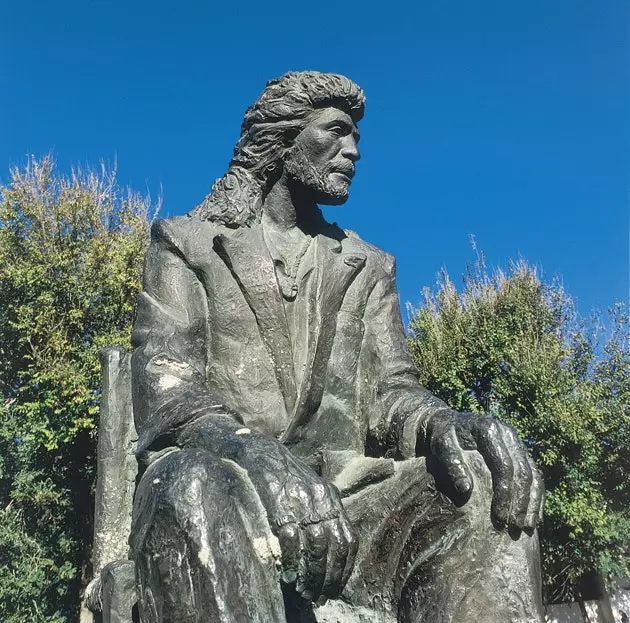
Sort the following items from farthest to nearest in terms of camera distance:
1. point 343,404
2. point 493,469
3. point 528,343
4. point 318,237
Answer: point 528,343 < point 318,237 < point 343,404 < point 493,469

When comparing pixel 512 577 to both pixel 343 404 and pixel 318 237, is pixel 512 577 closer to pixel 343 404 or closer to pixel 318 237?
pixel 343 404

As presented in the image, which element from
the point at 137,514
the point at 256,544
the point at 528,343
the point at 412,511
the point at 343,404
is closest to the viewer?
the point at 256,544

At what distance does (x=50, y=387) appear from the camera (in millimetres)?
17109

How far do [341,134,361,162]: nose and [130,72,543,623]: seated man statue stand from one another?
0.01 metres

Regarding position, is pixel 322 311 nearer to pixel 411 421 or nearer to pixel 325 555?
pixel 411 421

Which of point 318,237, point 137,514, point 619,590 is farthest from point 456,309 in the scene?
point 137,514

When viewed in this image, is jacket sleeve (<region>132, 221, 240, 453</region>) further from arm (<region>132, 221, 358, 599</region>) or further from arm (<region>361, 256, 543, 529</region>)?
arm (<region>361, 256, 543, 529</region>)

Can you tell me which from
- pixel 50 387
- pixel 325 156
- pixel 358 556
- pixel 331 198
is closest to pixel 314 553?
pixel 358 556

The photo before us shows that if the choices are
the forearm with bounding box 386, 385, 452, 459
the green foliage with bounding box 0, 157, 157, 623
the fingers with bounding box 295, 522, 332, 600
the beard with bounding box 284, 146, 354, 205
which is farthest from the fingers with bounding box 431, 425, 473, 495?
the green foliage with bounding box 0, 157, 157, 623

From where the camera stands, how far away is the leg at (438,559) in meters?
2.79

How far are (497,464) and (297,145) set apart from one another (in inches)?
73.1

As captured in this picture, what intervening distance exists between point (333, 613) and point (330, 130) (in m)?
2.23

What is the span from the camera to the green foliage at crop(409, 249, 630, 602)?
17.5m

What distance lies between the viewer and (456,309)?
22.1m
